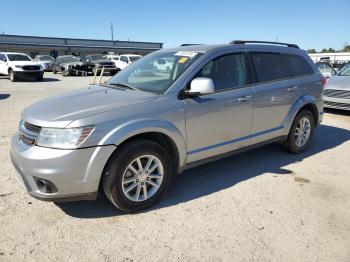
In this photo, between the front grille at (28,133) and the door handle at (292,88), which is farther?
the door handle at (292,88)

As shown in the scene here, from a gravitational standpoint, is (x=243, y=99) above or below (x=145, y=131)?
above

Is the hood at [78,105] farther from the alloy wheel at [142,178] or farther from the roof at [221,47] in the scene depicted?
the roof at [221,47]

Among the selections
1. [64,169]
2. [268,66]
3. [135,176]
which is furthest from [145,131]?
[268,66]

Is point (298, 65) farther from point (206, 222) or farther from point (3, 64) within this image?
point (3, 64)

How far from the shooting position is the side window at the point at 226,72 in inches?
162

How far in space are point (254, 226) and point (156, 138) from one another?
4.60 ft

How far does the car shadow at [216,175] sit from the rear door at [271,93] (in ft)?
1.49

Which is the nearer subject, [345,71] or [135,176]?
[135,176]

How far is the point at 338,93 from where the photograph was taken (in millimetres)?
9125

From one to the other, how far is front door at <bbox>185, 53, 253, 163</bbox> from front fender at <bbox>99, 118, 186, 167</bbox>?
13cm

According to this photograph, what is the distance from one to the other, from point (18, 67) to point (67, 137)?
17847 millimetres

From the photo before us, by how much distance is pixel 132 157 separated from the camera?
11.1ft

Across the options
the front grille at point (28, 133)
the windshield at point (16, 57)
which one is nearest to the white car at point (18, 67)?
the windshield at point (16, 57)

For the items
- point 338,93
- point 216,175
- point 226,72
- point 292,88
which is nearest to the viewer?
point 226,72
